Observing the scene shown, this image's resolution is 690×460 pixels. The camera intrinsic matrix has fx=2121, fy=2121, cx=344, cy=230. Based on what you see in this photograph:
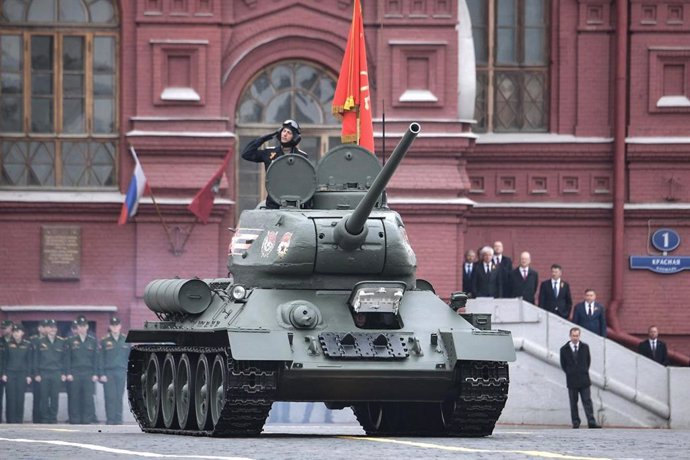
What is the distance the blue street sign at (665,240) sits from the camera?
31.7 metres

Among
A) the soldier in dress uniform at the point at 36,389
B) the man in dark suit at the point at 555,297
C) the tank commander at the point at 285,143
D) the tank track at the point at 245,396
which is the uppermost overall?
the tank commander at the point at 285,143

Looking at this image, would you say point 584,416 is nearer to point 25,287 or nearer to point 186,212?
point 186,212

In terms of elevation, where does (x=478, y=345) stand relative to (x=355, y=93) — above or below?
below

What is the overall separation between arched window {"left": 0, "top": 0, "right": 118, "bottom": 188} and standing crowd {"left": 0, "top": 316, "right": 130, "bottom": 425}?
2936mm

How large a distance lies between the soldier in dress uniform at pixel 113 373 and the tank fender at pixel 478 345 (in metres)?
10.1

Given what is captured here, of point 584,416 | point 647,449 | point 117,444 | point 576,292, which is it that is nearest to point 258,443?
point 117,444

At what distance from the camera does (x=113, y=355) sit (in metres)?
29.0

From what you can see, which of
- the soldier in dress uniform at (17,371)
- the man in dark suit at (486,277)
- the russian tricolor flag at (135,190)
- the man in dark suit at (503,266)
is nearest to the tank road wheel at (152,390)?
the soldier in dress uniform at (17,371)

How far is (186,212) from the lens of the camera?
30.4 metres

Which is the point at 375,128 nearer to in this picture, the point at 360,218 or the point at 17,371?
the point at 17,371

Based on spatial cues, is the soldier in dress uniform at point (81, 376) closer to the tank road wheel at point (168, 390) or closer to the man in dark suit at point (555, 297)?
the man in dark suit at point (555, 297)

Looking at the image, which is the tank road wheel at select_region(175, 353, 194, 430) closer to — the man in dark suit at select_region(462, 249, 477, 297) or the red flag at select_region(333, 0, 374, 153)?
the red flag at select_region(333, 0, 374, 153)

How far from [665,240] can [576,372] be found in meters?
4.50

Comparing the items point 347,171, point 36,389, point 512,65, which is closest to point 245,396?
point 347,171
